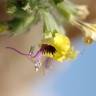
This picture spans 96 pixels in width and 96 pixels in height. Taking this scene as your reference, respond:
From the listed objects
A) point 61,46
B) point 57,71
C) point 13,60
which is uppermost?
point 61,46

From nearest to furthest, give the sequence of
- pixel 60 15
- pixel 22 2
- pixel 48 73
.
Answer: pixel 22 2 < pixel 60 15 < pixel 48 73

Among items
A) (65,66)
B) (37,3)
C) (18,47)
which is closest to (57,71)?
(65,66)

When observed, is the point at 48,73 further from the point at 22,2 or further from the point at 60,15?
the point at 22,2

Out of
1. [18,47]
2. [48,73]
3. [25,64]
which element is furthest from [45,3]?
[48,73]

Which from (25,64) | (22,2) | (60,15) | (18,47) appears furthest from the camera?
(25,64)

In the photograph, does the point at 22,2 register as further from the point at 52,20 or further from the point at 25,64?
the point at 25,64

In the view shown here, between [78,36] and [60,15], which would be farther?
[78,36]

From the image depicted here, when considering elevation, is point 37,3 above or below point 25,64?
above
